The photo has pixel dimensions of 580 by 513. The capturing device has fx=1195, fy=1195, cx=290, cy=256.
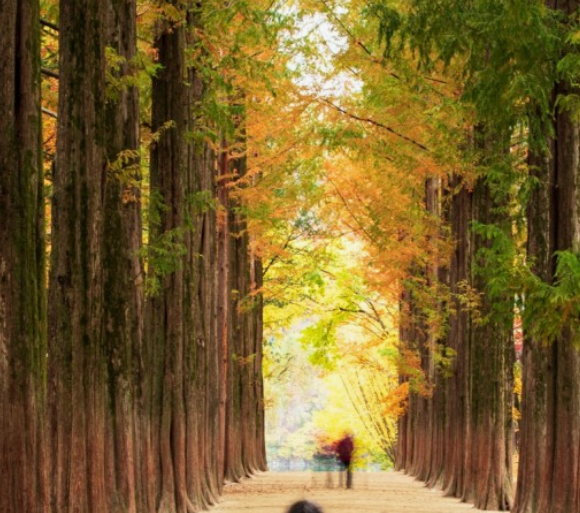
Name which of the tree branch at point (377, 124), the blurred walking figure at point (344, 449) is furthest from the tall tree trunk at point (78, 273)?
the blurred walking figure at point (344, 449)

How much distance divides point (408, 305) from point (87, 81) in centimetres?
2769

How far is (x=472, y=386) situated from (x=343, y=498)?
5573 millimetres

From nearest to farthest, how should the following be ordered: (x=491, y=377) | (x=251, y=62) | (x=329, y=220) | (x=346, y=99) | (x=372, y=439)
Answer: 1. (x=251, y=62)
2. (x=491, y=377)
3. (x=346, y=99)
4. (x=329, y=220)
5. (x=372, y=439)

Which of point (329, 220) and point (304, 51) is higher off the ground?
point (304, 51)

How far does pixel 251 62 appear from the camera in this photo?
1866cm

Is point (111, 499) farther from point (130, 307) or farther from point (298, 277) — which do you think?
point (298, 277)

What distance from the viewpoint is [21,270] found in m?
9.13

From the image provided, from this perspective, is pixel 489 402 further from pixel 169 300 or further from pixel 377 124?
→ pixel 169 300

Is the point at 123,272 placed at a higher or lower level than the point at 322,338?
higher

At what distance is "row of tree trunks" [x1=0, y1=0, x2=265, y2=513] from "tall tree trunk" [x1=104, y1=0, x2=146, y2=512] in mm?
19

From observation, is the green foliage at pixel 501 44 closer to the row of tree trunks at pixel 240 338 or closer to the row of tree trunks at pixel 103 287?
the row of tree trunks at pixel 103 287

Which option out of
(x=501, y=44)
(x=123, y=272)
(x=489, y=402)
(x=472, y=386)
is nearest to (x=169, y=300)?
(x=123, y=272)

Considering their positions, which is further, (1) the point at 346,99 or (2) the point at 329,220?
(2) the point at 329,220

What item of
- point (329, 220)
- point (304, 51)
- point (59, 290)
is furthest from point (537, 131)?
point (329, 220)
